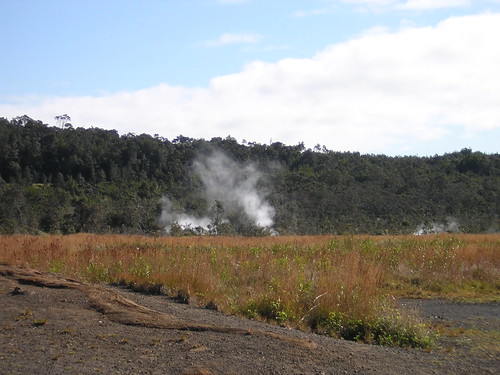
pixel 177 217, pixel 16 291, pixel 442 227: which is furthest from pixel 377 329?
pixel 177 217

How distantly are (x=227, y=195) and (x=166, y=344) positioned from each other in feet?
140

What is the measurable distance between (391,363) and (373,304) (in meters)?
2.09

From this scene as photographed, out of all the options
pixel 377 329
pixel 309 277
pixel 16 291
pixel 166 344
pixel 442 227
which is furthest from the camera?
pixel 442 227

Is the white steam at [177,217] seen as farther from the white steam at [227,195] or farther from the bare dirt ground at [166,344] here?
the bare dirt ground at [166,344]

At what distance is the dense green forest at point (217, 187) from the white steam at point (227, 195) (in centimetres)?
12

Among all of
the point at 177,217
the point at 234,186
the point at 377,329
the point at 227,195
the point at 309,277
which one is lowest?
the point at 177,217

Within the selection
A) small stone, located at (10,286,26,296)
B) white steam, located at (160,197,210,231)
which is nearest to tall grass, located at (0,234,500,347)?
small stone, located at (10,286,26,296)

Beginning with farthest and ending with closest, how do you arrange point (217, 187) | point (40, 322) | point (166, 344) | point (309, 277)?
1. point (217, 187)
2. point (309, 277)
3. point (40, 322)
4. point (166, 344)

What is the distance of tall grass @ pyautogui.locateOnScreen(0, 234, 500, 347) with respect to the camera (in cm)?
841

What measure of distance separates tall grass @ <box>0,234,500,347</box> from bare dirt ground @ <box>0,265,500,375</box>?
0.76 m

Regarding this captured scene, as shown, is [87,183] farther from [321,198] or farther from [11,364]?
[11,364]

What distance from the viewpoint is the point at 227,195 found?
49.0 metres

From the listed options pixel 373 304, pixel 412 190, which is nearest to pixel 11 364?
pixel 373 304

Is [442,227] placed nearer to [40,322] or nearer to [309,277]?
[309,277]
